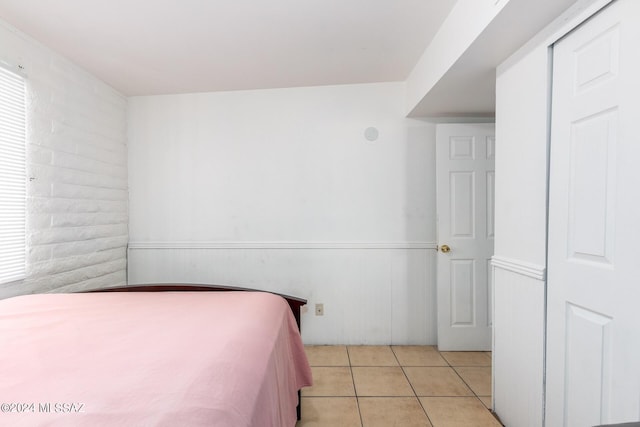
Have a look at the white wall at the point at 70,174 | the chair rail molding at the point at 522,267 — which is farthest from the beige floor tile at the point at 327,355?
the white wall at the point at 70,174

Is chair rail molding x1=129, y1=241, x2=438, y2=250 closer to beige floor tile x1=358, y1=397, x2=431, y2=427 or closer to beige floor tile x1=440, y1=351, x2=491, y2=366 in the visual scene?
beige floor tile x1=440, y1=351, x2=491, y2=366

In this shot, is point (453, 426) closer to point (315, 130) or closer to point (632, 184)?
point (632, 184)

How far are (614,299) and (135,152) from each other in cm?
355

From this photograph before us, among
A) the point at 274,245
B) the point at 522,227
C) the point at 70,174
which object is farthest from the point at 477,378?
the point at 70,174

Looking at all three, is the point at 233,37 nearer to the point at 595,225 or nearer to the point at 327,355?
the point at 595,225

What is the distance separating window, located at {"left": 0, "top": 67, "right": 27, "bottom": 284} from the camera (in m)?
1.92

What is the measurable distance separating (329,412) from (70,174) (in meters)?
2.48

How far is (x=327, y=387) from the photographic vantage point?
223 cm

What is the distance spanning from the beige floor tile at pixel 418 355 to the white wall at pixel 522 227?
0.69 meters

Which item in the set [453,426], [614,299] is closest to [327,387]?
[453,426]

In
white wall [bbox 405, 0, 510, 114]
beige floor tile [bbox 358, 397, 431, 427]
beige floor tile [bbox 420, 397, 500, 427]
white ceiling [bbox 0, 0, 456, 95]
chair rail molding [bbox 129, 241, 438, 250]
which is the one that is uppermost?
white ceiling [bbox 0, 0, 456, 95]

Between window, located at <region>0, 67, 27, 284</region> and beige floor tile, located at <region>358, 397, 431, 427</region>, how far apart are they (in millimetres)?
2335

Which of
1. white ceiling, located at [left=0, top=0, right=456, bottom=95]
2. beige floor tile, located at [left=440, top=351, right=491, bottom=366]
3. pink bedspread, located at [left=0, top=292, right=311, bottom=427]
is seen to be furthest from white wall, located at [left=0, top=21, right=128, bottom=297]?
beige floor tile, located at [left=440, top=351, right=491, bottom=366]

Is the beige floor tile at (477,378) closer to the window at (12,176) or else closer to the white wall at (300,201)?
the white wall at (300,201)
